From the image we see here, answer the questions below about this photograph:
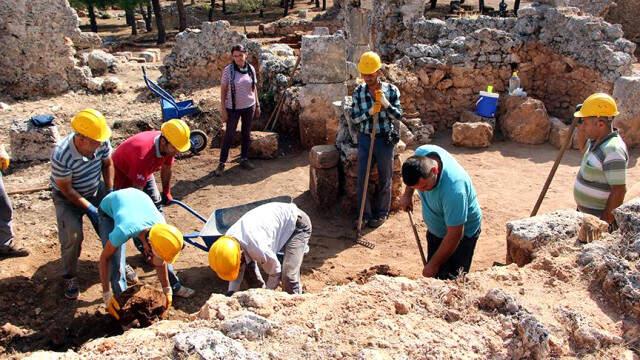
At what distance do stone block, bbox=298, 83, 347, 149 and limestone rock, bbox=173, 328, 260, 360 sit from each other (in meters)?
5.56

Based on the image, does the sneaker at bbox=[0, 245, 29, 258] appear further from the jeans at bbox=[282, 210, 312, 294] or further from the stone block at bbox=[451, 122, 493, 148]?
the stone block at bbox=[451, 122, 493, 148]

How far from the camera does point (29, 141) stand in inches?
293

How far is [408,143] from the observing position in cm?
826

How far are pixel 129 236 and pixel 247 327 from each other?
67.2 inches

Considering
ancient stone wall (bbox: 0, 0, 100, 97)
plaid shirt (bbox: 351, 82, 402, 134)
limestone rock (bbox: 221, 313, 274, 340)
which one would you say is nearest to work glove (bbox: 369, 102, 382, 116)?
plaid shirt (bbox: 351, 82, 402, 134)

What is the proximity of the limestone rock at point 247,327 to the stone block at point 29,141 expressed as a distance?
599cm

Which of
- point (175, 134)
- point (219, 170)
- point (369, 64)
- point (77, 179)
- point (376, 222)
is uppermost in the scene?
point (369, 64)

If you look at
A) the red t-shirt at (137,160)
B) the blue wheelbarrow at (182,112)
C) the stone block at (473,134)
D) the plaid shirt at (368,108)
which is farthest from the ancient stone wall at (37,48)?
the stone block at (473,134)

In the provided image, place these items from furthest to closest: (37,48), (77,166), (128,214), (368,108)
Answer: (37,48)
(368,108)
(77,166)
(128,214)

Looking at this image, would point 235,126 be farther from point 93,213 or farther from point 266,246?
point 266,246

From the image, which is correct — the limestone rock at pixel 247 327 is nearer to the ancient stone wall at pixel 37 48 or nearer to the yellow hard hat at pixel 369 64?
the yellow hard hat at pixel 369 64

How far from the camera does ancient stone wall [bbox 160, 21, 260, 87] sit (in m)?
10.5

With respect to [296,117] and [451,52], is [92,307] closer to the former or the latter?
[296,117]

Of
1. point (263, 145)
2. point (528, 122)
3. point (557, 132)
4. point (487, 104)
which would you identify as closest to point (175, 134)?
point (263, 145)
